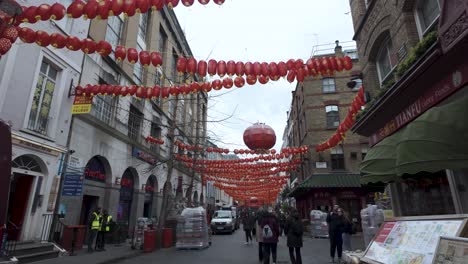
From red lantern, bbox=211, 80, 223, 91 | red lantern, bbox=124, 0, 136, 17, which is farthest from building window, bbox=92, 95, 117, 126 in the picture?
red lantern, bbox=124, 0, 136, 17

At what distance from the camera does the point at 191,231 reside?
1418 centimetres

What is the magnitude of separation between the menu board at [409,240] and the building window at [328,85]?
2436cm

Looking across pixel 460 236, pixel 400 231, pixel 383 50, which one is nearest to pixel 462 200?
pixel 400 231

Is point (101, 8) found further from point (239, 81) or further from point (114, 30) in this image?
point (114, 30)

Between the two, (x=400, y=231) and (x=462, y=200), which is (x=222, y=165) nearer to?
(x=462, y=200)

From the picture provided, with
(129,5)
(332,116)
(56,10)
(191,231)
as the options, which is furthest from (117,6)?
(332,116)

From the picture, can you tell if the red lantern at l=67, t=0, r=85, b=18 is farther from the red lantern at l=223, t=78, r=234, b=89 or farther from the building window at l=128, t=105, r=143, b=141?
the building window at l=128, t=105, r=143, b=141

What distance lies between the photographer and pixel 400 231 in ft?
12.1

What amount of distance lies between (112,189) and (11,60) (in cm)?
904

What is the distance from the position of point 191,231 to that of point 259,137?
19.0ft

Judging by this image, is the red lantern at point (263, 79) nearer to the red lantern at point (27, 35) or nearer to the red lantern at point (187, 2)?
the red lantern at point (187, 2)

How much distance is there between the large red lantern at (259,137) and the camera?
1368 cm

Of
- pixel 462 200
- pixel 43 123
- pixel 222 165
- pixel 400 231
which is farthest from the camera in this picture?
pixel 222 165

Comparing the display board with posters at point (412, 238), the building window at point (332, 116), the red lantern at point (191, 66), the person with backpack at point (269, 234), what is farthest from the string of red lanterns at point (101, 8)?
the building window at point (332, 116)
